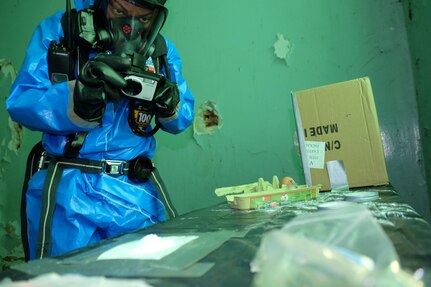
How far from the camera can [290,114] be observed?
1.68 metres

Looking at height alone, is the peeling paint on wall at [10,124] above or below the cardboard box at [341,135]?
above

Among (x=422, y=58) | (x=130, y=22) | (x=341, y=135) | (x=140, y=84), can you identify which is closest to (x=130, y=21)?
(x=130, y=22)

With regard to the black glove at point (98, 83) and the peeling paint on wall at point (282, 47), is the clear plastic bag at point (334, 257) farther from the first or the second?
the peeling paint on wall at point (282, 47)

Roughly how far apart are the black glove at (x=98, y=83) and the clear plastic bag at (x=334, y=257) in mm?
645

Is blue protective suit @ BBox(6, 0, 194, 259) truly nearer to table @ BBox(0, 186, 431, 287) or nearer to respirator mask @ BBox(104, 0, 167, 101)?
respirator mask @ BBox(104, 0, 167, 101)

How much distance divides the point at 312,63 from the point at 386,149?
1.71ft

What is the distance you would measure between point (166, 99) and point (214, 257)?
0.69 m

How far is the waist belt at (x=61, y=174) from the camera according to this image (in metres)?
0.92

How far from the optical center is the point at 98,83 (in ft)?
2.82

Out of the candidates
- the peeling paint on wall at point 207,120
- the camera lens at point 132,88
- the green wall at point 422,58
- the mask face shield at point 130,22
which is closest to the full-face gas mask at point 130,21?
the mask face shield at point 130,22

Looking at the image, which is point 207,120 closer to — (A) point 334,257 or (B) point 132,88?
(B) point 132,88

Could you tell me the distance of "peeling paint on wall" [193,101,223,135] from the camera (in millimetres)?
1762

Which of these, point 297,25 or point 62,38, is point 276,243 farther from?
point 297,25

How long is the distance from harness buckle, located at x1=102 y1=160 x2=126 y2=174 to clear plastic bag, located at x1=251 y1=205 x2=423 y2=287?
0.74 meters
